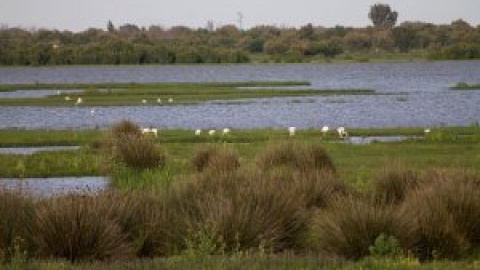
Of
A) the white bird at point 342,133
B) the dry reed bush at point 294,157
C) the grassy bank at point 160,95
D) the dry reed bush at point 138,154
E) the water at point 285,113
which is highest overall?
the dry reed bush at point 294,157

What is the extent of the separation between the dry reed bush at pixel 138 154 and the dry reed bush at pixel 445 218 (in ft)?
35.9

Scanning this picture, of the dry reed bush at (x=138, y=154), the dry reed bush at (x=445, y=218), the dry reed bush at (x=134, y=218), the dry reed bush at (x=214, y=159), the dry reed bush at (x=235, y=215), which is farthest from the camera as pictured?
the dry reed bush at (x=138, y=154)

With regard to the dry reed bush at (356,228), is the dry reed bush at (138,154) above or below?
below

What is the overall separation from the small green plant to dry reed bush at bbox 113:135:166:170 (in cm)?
1304

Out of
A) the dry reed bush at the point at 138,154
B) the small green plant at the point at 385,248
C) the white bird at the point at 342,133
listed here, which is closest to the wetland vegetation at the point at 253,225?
the small green plant at the point at 385,248

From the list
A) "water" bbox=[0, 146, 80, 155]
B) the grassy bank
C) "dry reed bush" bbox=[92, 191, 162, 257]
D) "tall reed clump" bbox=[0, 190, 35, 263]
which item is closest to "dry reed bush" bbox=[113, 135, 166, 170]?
"water" bbox=[0, 146, 80, 155]

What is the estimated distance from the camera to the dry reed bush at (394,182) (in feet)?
61.8

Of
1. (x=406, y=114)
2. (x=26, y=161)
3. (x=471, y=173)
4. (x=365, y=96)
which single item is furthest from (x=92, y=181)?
(x=365, y=96)

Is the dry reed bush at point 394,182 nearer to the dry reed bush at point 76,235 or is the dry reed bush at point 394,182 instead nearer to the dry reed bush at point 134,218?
the dry reed bush at point 134,218

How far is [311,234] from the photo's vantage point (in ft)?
52.7

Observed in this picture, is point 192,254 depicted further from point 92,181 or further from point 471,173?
point 92,181

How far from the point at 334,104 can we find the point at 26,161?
114 ft

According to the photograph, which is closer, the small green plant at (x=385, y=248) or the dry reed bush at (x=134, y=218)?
the small green plant at (x=385, y=248)

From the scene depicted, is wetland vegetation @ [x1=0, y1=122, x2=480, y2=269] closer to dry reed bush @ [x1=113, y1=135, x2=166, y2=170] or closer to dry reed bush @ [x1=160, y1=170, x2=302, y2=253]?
dry reed bush @ [x1=160, y1=170, x2=302, y2=253]
